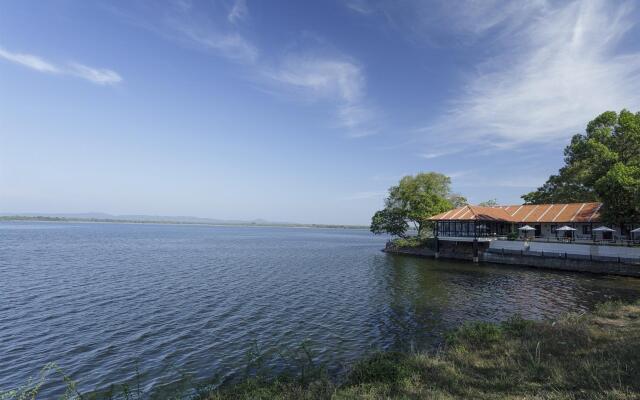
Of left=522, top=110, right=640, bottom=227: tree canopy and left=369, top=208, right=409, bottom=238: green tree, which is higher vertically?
left=522, top=110, right=640, bottom=227: tree canopy

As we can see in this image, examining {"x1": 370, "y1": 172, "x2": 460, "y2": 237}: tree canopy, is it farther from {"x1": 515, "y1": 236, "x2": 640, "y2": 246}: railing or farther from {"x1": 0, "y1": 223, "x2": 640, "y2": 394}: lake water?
{"x1": 0, "y1": 223, "x2": 640, "y2": 394}: lake water

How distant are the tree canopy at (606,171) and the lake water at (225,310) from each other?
27.4 feet

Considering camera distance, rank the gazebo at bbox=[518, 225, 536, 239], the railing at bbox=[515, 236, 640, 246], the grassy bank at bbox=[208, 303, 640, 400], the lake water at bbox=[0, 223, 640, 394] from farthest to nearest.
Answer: the gazebo at bbox=[518, 225, 536, 239]
the railing at bbox=[515, 236, 640, 246]
the lake water at bbox=[0, 223, 640, 394]
the grassy bank at bbox=[208, 303, 640, 400]

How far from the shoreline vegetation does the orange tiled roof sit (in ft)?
125

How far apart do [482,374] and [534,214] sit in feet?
172

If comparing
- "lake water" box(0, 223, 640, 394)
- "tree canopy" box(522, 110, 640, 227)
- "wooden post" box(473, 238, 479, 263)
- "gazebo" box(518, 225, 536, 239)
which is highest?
"tree canopy" box(522, 110, 640, 227)

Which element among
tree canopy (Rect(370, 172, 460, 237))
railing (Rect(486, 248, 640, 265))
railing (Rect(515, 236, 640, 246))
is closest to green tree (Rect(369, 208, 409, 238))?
tree canopy (Rect(370, 172, 460, 237))

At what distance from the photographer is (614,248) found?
37062 mm

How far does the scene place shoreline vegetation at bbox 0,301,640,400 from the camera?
28.7 ft

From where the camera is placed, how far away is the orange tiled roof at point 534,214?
47.6m

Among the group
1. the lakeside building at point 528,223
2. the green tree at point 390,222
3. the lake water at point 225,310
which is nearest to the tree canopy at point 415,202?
the green tree at point 390,222

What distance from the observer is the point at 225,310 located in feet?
73.8

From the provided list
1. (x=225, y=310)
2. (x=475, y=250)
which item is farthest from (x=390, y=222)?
(x=225, y=310)

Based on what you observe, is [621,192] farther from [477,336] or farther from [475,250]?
[477,336]
